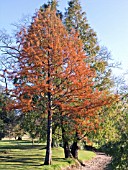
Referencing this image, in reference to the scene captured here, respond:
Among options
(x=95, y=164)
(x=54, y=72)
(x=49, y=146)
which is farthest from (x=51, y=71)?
(x=95, y=164)

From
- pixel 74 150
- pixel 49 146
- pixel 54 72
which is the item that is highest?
pixel 54 72

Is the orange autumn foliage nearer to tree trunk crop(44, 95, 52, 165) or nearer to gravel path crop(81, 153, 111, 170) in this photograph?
tree trunk crop(44, 95, 52, 165)

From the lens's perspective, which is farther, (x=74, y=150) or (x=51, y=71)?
(x=74, y=150)

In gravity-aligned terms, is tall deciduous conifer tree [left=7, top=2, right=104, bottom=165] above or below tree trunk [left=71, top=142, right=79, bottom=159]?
above

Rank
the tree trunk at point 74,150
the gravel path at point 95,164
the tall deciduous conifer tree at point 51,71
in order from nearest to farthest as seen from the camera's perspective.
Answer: the tall deciduous conifer tree at point 51,71 < the gravel path at point 95,164 < the tree trunk at point 74,150

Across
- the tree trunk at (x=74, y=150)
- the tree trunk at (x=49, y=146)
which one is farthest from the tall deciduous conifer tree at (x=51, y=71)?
the tree trunk at (x=74, y=150)

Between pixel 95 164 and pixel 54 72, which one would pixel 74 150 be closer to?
pixel 95 164

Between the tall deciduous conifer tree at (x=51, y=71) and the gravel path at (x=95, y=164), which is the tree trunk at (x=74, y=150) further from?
the tall deciduous conifer tree at (x=51, y=71)

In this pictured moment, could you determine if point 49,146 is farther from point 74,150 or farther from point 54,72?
point 74,150

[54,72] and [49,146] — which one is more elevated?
[54,72]

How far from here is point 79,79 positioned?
77.0 feet

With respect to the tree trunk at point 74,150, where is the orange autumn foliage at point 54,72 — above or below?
above

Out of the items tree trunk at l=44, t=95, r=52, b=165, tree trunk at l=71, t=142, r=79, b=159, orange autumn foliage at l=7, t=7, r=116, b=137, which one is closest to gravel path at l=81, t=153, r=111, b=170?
tree trunk at l=71, t=142, r=79, b=159

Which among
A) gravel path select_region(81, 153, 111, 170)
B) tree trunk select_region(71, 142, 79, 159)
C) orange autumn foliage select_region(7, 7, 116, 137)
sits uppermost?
orange autumn foliage select_region(7, 7, 116, 137)
